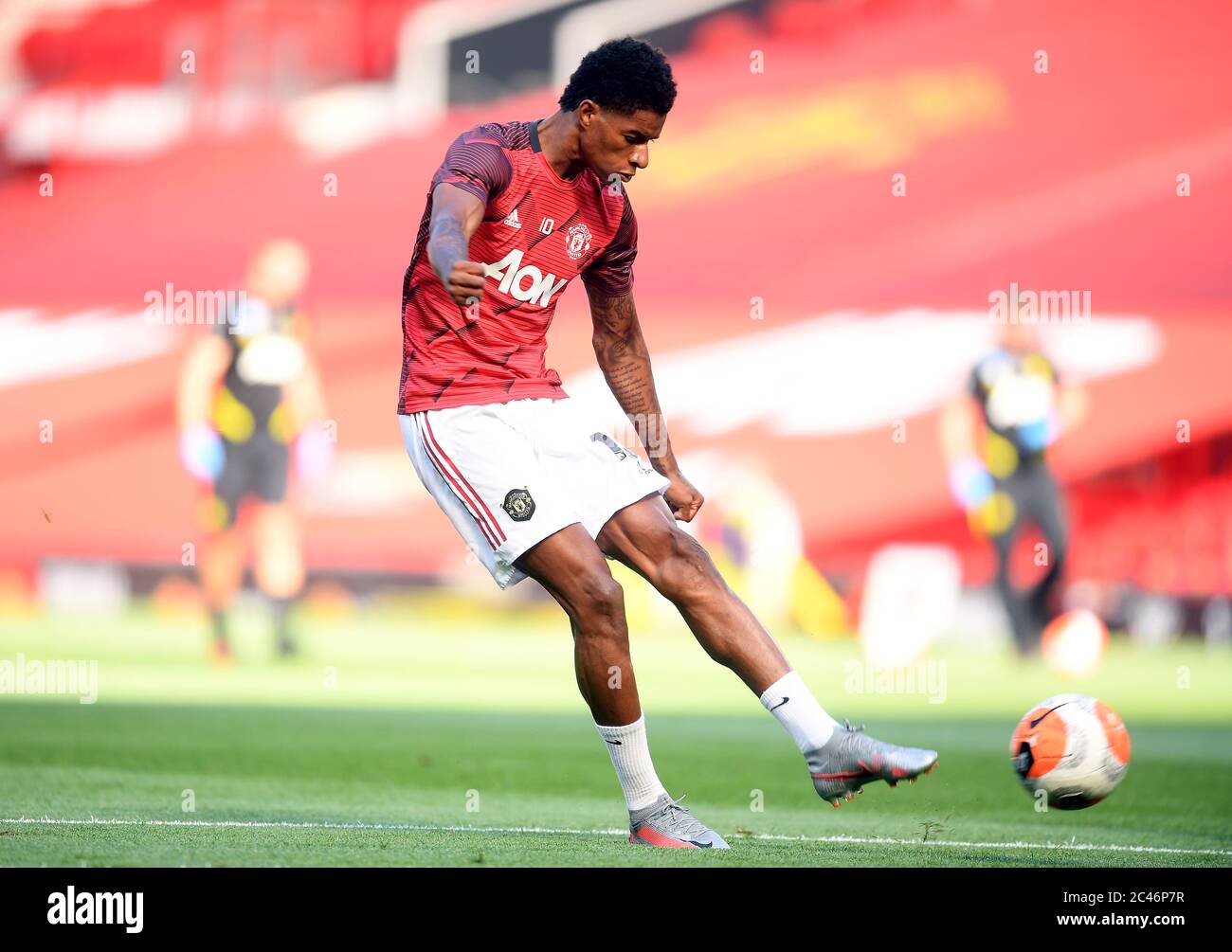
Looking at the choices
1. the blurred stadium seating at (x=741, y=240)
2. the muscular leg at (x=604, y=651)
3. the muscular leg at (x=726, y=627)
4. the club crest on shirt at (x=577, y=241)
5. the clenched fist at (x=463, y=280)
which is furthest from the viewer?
the blurred stadium seating at (x=741, y=240)

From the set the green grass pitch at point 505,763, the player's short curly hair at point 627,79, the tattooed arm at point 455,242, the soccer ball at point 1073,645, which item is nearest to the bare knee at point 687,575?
the green grass pitch at point 505,763

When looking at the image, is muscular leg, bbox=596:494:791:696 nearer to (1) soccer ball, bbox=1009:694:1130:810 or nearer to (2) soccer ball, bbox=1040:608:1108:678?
(1) soccer ball, bbox=1009:694:1130:810

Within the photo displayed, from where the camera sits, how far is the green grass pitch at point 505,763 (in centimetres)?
472

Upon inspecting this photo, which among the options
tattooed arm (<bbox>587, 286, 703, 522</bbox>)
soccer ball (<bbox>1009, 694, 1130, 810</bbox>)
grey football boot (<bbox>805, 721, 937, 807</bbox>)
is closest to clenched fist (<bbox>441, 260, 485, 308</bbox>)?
tattooed arm (<bbox>587, 286, 703, 522</bbox>)

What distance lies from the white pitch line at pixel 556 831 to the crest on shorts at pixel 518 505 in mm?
1035

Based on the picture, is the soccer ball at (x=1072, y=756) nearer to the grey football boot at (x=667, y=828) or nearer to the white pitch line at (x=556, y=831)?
the white pitch line at (x=556, y=831)

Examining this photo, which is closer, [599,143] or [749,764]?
[599,143]

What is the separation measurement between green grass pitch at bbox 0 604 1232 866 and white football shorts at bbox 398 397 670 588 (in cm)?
89

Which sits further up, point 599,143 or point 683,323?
point 683,323

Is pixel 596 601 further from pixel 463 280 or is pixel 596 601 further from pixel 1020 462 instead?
pixel 1020 462
